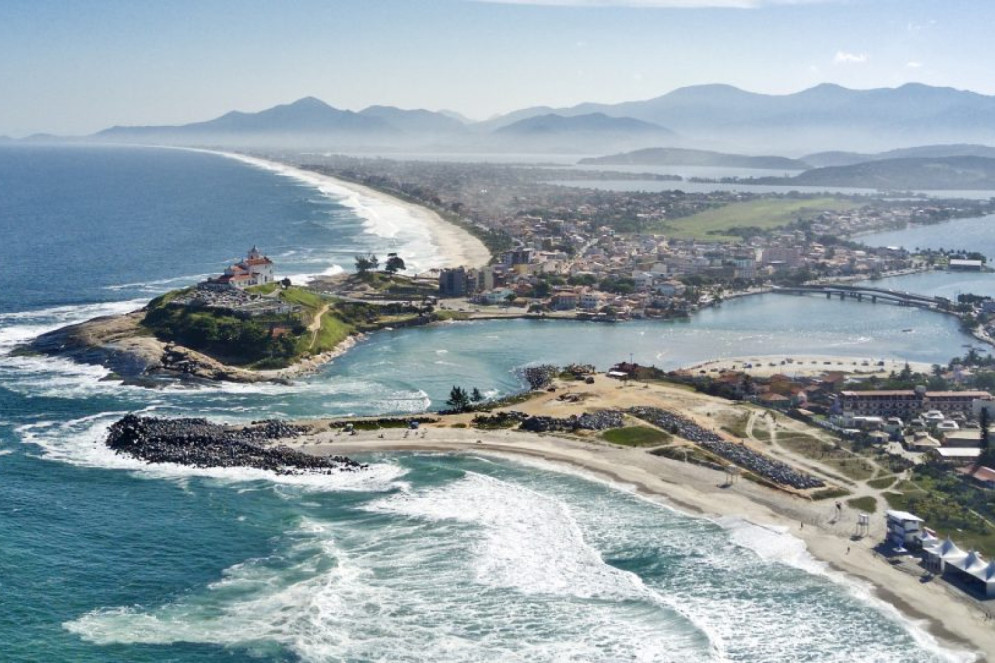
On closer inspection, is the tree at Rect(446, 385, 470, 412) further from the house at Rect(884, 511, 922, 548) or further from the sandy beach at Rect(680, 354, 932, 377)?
the house at Rect(884, 511, 922, 548)

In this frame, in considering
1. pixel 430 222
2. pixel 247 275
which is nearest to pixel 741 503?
pixel 247 275

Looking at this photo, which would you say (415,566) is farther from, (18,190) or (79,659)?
(18,190)

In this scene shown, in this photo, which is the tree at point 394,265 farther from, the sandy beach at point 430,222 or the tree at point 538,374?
the tree at point 538,374

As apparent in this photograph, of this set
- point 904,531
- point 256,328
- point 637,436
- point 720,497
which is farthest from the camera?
point 256,328

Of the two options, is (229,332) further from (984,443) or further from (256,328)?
(984,443)

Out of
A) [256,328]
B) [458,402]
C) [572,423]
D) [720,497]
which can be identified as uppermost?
[256,328]

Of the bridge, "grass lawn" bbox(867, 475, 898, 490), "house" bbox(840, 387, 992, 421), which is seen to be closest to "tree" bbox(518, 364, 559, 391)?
"house" bbox(840, 387, 992, 421)

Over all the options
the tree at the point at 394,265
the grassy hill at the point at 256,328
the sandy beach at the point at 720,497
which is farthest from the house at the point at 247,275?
the sandy beach at the point at 720,497

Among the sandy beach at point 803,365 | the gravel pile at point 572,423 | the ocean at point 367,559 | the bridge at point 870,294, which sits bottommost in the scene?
the ocean at point 367,559
